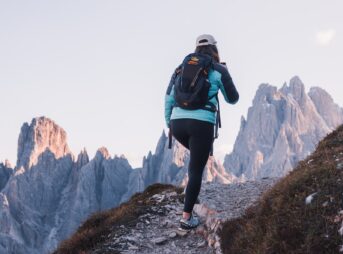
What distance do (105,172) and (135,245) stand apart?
18452 cm

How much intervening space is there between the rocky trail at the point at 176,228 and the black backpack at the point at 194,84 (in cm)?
319

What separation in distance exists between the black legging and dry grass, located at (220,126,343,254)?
1393mm

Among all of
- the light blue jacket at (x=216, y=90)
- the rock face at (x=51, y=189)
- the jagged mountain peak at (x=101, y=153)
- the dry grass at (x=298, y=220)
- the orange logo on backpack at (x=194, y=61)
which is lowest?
A: the dry grass at (x=298, y=220)

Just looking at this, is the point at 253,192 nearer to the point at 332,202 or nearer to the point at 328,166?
the point at 328,166

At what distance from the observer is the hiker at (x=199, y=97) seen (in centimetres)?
888

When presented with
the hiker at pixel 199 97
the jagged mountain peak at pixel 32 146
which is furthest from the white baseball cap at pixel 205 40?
the jagged mountain peak at pixel 32 146

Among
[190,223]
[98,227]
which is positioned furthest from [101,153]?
[190,223]

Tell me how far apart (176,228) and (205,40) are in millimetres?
5406

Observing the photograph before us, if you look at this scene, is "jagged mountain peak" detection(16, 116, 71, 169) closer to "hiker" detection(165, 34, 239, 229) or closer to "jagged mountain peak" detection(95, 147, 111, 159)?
"jagged mountain peak" detection(95, 147, 111, 159)

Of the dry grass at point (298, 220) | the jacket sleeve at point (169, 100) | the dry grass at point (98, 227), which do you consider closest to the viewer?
the dry grass at point (298, 220)

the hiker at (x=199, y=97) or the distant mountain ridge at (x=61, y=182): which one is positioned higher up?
the distant mountain ridge at (x=61, y=182)

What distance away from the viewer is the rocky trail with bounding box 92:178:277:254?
10.8 m

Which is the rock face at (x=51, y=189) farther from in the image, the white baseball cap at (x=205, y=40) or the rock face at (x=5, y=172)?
the white baseball cap at (x=205, y=40)

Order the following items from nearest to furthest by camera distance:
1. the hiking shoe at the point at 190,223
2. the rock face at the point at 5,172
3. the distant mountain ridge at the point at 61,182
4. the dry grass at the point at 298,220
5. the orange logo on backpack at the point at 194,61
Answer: the dry grass at the point at 298,220 → the orange logo on backpack at the point at 194,61 → the hiking shoe at the point at 190,223 → the distant mountain ridge at the point at 61,182 → the rock face at the point at 5,172
